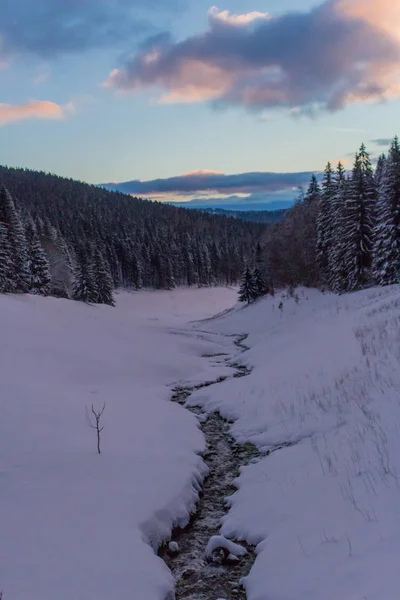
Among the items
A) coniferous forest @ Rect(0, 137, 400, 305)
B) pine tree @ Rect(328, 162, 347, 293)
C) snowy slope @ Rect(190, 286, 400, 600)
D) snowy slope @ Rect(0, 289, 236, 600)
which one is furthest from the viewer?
pine tree @ Rect(328, 162, 347, 293)

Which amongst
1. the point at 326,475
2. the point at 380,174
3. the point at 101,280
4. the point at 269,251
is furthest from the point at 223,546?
the point at 101,280

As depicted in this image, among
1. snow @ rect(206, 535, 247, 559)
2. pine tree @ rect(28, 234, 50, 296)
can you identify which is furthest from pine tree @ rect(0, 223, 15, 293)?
snow @ rect(206, 535, 247, 559)

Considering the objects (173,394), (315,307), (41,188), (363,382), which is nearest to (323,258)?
(315,307)

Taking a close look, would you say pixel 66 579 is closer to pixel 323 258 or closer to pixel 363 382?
pixel 363 382

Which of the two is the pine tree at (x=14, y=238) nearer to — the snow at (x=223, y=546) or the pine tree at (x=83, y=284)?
the pine tree at (x=83, y=284)

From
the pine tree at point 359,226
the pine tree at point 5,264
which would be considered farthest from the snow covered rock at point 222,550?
the pine tree at point 5,264

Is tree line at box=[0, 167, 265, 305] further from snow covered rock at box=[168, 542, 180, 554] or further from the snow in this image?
the snow

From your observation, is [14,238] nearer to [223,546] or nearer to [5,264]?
[5,264]
